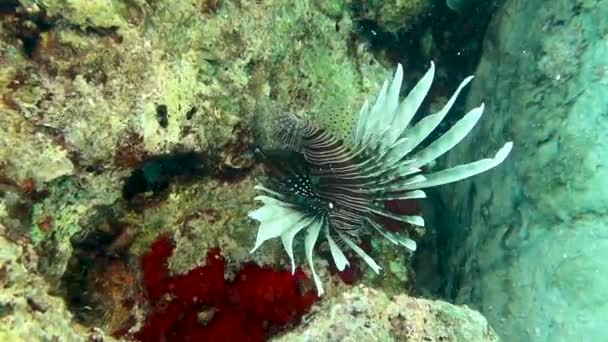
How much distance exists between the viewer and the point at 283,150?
282 cm

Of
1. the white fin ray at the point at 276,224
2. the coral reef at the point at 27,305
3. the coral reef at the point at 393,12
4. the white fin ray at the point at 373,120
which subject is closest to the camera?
the coral reef at the point at 27,305

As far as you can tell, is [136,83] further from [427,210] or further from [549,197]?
[427,210]

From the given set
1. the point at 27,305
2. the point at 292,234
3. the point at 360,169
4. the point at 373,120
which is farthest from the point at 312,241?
the point at 27,305

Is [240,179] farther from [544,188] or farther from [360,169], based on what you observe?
[544,188]

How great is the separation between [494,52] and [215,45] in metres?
2.04

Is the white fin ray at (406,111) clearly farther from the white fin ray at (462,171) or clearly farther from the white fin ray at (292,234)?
the white fin ray at (292,234)

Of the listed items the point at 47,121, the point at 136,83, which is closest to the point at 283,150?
the point at 136,83

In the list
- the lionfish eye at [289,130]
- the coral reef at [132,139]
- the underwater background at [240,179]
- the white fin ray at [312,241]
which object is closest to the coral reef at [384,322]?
the underwater background at [240,179]

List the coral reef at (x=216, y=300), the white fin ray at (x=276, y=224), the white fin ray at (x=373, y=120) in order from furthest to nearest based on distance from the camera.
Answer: the white fin ray at (x=373, y=120), the coral reef at (x=216, y=300), the white fin ray at (x=276, y=224)

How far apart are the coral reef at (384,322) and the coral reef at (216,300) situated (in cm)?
25

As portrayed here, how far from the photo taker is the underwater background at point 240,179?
2080 mm

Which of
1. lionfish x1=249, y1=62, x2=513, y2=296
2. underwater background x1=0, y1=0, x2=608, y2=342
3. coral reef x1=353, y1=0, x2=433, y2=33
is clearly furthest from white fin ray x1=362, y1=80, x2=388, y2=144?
coral reef x1=353, y1=0, x2=433, y2=33

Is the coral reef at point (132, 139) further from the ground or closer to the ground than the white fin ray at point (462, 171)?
closer to the ground

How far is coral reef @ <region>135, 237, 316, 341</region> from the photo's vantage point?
2.43 meters
